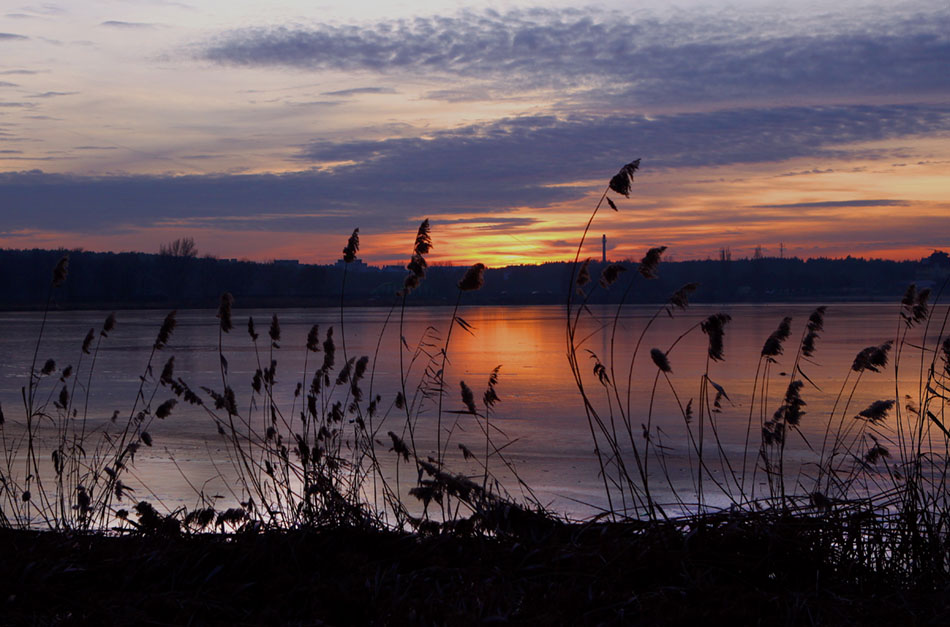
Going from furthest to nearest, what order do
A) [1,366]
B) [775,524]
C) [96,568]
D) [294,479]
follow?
[1,366], [294,479], [775,524], [96,568]

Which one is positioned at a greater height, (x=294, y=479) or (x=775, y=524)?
(x=775, y=524)

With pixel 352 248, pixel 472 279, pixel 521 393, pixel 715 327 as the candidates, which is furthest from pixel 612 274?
pixel 521 393

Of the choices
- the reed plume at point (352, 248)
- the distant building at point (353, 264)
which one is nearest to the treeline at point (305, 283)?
the distant building at point (353, 264)

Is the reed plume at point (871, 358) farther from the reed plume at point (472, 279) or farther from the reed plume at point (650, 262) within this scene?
the reed plume at point (472, 279)

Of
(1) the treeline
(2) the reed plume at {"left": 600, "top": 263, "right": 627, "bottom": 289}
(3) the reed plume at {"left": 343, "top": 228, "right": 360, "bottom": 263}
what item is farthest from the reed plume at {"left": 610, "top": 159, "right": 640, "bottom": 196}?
(1) the treeline

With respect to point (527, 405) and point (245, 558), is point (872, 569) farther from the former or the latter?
point (527, 405)

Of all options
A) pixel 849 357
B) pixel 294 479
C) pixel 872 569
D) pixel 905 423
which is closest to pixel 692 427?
pixel 905 423

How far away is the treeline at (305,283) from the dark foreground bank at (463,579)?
290ft

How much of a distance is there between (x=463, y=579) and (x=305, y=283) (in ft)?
380

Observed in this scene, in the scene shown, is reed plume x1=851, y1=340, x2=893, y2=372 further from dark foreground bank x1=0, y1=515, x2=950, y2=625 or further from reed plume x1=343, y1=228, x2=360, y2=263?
reed plume x1=343, y1=228, x2=360, y2=263

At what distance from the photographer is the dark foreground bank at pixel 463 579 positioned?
2.96 meters

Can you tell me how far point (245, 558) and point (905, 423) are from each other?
26.5 feet

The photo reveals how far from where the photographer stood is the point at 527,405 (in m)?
12.1

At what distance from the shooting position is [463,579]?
132 inches
